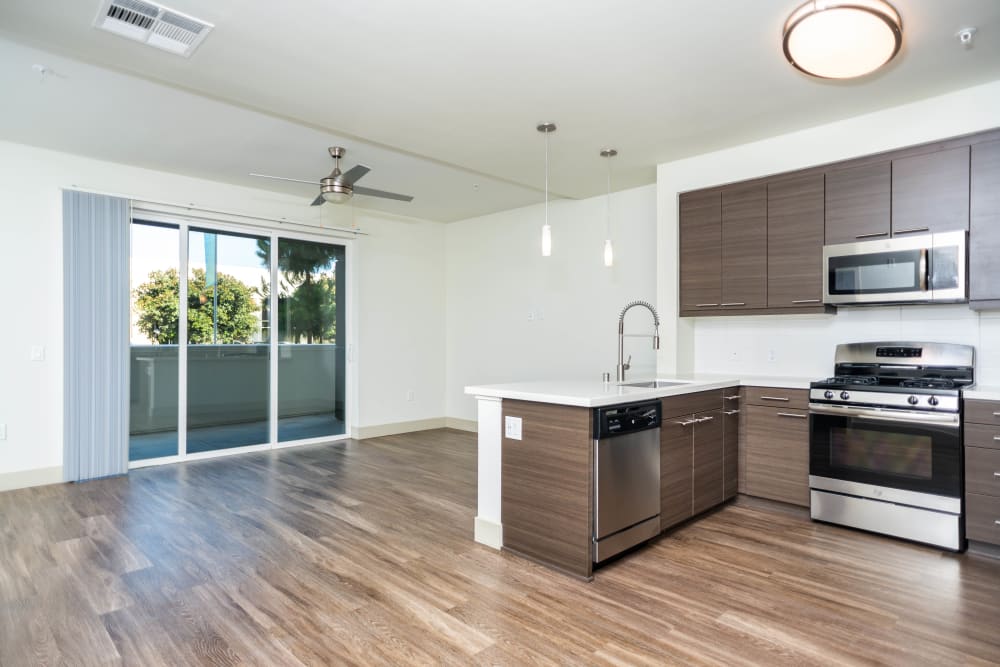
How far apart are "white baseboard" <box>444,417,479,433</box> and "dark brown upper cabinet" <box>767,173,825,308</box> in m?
4.12

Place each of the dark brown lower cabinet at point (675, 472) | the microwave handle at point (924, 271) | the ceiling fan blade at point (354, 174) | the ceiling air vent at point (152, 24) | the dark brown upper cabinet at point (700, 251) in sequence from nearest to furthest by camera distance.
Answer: the ceiling air vent at point (152, 24)
the dark brown lower cabinet at point (675, 472)
the microwave handle at point (924, 271)
the ceiling fan blade at point (354, 174)
the dark brown upper cabinet at point (700, 251)

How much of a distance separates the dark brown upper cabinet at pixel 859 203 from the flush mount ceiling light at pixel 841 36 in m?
1.37

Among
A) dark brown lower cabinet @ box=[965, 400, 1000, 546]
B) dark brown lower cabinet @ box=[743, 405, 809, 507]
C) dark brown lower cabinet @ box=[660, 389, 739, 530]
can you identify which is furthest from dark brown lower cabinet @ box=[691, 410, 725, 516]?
dark brown lower cabinet @ box=[965, 400, 1000, 546]

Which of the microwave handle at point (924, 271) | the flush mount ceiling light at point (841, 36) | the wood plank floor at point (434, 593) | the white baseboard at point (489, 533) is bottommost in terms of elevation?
the wood plank floor at point (434, 593)

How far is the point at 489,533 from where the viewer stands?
321 cm

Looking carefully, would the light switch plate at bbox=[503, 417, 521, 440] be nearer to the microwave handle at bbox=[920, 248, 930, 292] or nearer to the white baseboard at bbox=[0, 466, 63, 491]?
the microwave handle at bbox=[920, 248, 930, 292]

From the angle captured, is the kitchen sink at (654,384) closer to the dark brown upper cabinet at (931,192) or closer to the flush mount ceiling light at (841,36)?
the dark brown upper cabinet at (931,192)

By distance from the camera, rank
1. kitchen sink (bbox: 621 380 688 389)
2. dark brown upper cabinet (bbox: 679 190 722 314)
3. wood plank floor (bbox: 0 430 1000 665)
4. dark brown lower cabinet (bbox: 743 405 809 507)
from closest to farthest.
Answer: wood plank floor (bbox: 0 430 1000 665) < kitchen sink (bbox: 621 380 688 389) < dark brown lower cabinet (bbox: 743 405 809 507) < dark brown upper cabinet (bbox: 679 190 722 314)

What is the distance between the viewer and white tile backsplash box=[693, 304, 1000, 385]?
345 centimetres

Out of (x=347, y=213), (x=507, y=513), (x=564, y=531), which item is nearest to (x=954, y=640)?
(x=564, y=531)

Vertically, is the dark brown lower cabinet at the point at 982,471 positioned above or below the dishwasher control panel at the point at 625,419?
below

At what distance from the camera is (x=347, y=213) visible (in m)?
6.52

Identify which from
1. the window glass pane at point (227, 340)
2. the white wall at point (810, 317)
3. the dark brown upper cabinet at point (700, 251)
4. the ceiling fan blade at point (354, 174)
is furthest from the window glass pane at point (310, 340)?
the dark brown upper cabinet at point (700, 251)

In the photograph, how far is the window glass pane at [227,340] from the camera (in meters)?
5.46
